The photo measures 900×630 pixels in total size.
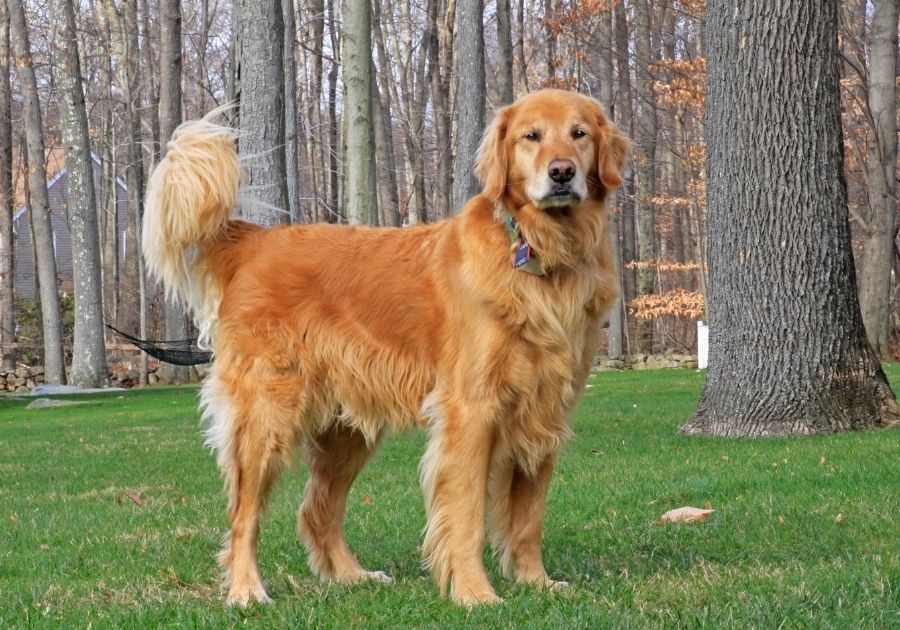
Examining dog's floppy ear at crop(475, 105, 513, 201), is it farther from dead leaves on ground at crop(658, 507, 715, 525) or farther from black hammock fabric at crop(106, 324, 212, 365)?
black hammock fabric at crop(106, 324, 212, 365)

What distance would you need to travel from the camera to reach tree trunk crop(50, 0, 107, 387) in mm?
22125

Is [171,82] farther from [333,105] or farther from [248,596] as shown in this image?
[248,596]

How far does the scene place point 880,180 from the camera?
2100cm

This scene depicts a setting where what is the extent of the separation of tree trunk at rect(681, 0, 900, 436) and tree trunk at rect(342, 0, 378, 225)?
313 inches

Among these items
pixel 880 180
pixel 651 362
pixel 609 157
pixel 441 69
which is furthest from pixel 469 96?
pixel 441 69

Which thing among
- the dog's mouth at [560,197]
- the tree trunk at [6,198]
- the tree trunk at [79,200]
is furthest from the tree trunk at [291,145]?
the tree trunk at [6,198]

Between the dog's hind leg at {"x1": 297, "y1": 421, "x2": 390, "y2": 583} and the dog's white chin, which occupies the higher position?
A: the dog's white chin

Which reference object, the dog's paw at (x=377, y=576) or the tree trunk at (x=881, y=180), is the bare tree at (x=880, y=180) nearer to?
the tree trunk at (x=881, y=180)

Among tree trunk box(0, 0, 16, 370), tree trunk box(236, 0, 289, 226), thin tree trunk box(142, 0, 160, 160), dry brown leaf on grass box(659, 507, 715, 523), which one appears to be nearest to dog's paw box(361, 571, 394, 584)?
dry brown leaf on grass box(659, 507, 715, 523)

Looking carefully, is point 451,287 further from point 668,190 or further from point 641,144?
point 668,190

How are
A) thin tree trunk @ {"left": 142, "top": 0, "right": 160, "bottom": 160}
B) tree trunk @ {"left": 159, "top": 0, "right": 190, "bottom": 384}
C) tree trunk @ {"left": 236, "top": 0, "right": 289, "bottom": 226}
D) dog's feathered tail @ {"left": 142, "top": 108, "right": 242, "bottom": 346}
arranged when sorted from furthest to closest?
thin tree trunk @ {"left": 142, "top": 0, "right": 160, "bottom": 160} < tree trunk @ {"left": 159, "top": 0, "right": 190, "bottom": 384} < tree trunk @ {"left": 236, "top": 0, "right": 289, "bottom": 226} < dog's feathered tail @ {"left": 142, "top": 108, "right": 242, "bottom": 346}

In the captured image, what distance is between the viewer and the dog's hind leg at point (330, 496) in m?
5.13

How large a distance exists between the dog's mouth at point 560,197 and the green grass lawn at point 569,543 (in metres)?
1.55

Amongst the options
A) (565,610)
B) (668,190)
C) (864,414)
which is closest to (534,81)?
(668,190)
